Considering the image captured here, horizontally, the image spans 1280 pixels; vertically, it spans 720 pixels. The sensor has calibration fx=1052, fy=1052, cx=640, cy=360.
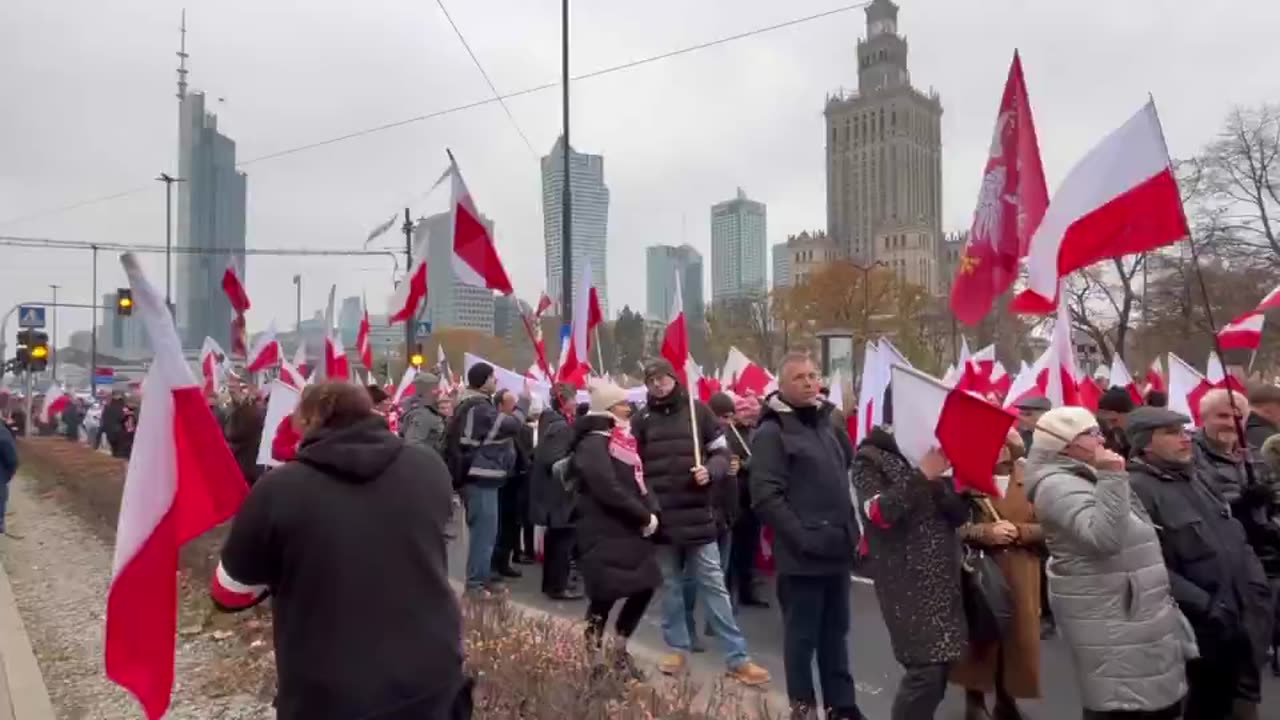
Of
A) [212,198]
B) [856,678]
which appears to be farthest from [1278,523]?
[212,198]

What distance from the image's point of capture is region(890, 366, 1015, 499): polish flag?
167 inches

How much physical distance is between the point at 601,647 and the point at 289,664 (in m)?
2.29

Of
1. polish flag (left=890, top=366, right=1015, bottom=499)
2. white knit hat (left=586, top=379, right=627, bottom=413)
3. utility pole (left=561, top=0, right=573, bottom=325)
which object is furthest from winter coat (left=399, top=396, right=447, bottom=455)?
utility pole (left=561, top=0, right=573, bottom=325)

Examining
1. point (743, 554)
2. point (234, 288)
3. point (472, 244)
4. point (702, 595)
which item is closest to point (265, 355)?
point (234, 288)

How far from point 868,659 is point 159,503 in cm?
479

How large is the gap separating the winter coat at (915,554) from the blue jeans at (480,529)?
445 centimetres

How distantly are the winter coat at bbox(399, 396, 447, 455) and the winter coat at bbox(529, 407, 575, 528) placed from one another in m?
0.84

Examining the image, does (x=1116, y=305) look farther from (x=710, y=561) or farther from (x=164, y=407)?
(x=164, y=407)

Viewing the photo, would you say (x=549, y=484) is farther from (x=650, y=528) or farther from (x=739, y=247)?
(x=739, y=247)

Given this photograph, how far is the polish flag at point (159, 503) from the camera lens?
10.5 ft

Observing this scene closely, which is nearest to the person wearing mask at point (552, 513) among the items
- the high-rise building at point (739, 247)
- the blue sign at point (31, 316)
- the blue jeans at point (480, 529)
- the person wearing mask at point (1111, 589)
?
the blue jeans at point (480, 529)

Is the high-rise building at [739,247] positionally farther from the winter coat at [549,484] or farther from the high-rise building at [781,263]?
the winter coat at [549,484]

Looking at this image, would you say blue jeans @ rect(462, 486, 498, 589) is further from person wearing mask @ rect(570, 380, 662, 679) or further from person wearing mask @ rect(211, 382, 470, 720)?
person wearing mask @ rect(211, 382, 470, 720)

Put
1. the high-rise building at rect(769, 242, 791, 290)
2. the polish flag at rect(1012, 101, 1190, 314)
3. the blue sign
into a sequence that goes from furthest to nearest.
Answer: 1. the high-rise building at rect(769, 242, 791, 290)
2. the blue sign
3. the polish flag at rect(1012, 101, 1190, 314)
